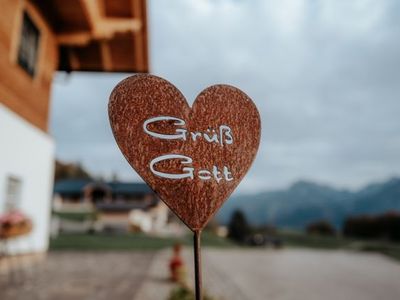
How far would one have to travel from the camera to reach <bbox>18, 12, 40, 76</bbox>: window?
717 centimetres

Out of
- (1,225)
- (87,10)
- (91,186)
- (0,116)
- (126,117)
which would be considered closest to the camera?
(126,117)

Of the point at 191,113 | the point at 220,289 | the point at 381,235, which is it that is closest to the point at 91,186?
the point at 381,235

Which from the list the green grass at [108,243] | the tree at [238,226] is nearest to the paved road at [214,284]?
the green grass at [108,243]

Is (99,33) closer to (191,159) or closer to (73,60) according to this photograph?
→ (73,60)

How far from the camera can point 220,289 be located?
6.35 metres

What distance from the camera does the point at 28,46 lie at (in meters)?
7.45

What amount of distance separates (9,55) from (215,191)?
6.24 meters

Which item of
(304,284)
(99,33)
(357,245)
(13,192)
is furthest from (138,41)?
(357,245)

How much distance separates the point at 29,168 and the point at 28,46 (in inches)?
91.5

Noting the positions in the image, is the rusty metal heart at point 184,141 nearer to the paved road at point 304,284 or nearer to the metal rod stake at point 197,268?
the metal rod stake at point 197,268

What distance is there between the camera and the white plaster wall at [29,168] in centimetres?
650

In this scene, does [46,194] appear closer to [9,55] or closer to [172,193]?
[9,55]

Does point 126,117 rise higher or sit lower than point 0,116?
lower

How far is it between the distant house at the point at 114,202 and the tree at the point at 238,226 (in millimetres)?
7279
